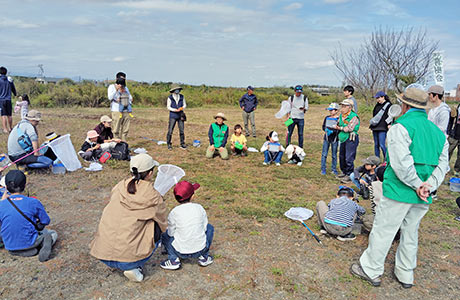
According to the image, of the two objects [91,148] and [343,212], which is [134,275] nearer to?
[343,212]

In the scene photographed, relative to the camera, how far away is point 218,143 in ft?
28.8

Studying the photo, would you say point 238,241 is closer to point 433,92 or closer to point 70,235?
point 70,235

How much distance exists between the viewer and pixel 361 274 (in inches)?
137

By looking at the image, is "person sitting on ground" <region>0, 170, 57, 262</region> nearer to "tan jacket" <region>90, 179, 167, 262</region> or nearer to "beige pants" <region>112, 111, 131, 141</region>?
"tan jacket" <region>90, 179, 167, 262</region>

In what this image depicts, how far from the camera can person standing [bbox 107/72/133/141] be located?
8.31 metres

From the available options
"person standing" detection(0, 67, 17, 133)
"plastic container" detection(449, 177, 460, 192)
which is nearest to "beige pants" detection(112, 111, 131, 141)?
"person standing" detection(0, 67, 17, 133)

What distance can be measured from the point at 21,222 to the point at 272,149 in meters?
5.70

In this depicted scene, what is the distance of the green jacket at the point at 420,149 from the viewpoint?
306 cm

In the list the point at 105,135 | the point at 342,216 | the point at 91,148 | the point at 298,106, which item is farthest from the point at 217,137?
the point at 342,216

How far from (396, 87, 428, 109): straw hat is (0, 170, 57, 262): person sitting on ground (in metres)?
3.92

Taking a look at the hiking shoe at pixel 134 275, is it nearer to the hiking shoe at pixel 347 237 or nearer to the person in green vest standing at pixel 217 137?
the hiking shoe at pixel 347 237

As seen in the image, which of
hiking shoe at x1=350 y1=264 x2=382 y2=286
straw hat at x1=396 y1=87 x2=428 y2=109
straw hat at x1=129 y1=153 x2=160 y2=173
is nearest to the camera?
straw hat at x1=396 y1=87 x2=428 y2=109

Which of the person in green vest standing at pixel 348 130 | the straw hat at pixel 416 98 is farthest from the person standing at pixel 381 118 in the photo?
the straw hat at pixel 416 98

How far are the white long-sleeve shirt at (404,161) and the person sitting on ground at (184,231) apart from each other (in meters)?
1.93
